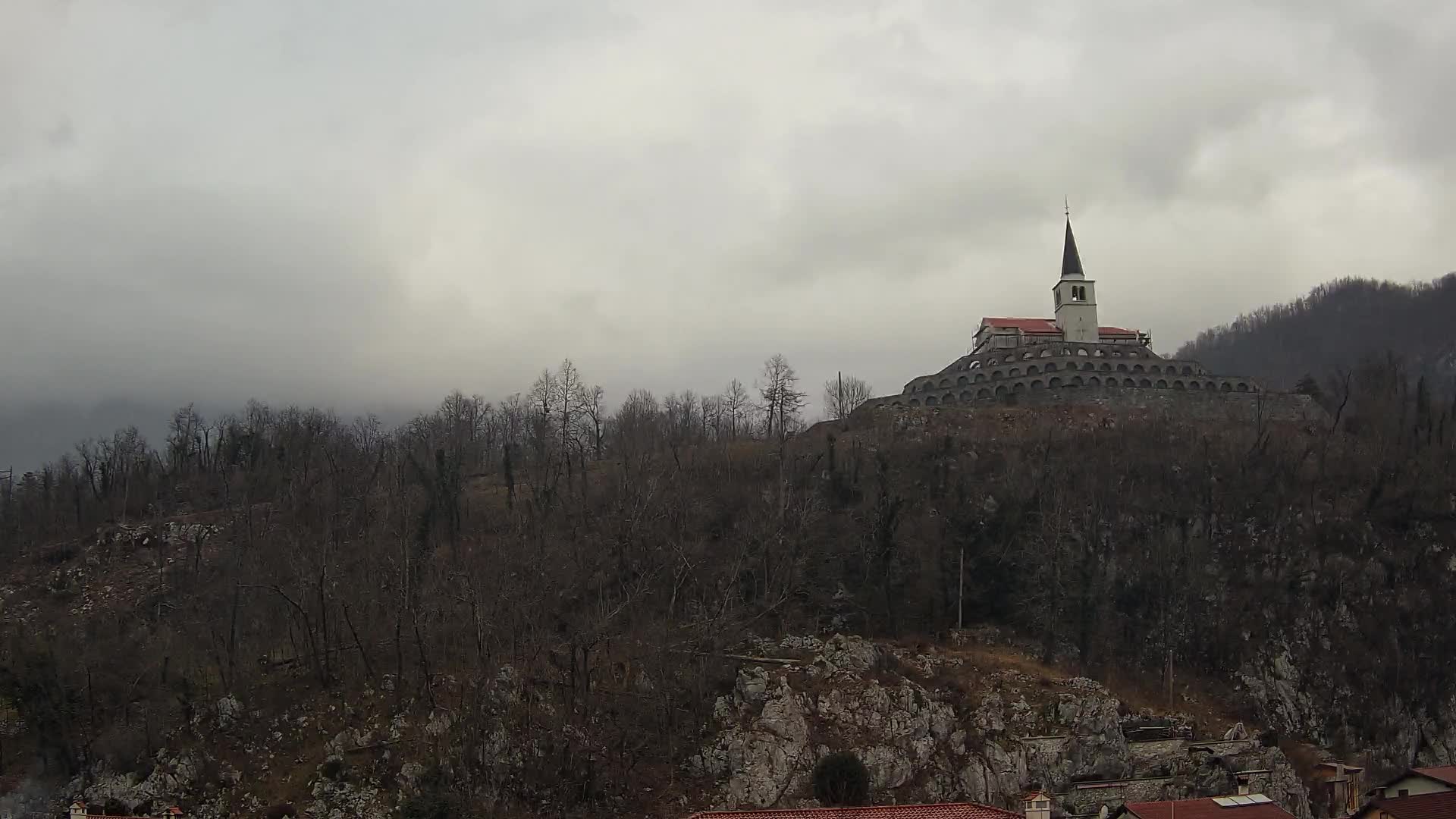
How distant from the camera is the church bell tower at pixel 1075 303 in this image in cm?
8369

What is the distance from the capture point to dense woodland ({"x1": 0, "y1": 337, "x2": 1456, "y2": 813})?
4222cm

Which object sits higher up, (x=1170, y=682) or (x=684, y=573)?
(x=684, y=573)

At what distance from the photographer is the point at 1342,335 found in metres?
149

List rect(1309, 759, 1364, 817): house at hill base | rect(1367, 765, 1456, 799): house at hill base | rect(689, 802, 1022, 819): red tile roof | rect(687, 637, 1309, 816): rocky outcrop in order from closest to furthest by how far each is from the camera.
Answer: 1. rect(689, 802, 1022, 819): red tile roof
2. rect(1367, 765, 1456, 799): house at hill base
3. rect(1309, 759, 1364, 817): house at hill base
4. rect(687, 637, 1309, 816): rocky outcrop

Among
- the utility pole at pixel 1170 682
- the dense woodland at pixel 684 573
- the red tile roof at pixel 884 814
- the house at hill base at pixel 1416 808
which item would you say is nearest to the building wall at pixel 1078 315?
the dense woodland at pixel 684 573

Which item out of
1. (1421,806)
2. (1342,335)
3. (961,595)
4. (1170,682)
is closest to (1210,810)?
(1421,806)

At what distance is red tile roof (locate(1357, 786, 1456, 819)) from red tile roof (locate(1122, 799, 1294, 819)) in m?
2.73

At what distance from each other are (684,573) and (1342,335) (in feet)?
440

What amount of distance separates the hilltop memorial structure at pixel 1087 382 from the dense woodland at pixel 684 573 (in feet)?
14.1

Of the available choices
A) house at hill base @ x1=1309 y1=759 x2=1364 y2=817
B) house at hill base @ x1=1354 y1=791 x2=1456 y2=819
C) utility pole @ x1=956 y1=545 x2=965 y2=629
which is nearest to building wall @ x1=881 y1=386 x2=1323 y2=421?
utility pole @ x1=956 y1=545 x2=965 y2=629

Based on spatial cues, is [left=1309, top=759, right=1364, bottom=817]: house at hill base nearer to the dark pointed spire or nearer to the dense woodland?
the dense woodland

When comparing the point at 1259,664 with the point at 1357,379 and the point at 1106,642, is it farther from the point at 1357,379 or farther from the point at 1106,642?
the point at 1357,379

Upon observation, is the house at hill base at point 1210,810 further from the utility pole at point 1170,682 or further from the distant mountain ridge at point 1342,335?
the distant mountain ridge at point 1342,335

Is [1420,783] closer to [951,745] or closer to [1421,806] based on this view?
[1421,806]
